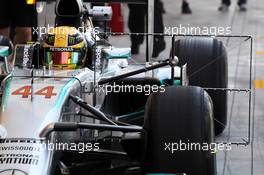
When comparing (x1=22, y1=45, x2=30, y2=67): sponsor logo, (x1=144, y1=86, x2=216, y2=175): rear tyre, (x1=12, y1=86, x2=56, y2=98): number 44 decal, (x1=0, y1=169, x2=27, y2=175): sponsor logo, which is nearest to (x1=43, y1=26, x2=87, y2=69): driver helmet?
(x1=22, y1=45, x2=30, y2=67): sponsor logo

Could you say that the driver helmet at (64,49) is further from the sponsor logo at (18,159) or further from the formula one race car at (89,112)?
the sponsor logo at (18,159)

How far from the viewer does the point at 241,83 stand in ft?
30.7

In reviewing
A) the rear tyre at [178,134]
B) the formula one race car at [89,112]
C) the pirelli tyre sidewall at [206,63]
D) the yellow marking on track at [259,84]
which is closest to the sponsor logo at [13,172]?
the formula one race car at [89,112]

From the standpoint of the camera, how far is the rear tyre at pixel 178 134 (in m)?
4.89

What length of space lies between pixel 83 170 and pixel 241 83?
4.09 meters

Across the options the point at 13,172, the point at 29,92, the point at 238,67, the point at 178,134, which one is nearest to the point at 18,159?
the point at 13,172

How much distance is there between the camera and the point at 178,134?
4.91 m

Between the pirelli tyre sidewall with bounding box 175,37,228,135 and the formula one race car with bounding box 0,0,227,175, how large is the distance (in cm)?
47

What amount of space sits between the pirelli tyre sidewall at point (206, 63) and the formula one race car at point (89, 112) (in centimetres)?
47

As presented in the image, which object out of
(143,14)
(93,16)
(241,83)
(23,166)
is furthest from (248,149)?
(143,14)

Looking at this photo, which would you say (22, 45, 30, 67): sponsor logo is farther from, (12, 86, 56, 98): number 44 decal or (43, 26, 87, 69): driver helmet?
(12, 86, 56, 98): number 44 decal

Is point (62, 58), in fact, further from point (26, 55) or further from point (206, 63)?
point (206, 63)

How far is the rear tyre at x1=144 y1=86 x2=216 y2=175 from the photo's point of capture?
4.89 metres

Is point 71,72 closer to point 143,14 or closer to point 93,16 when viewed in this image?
point 93,16
